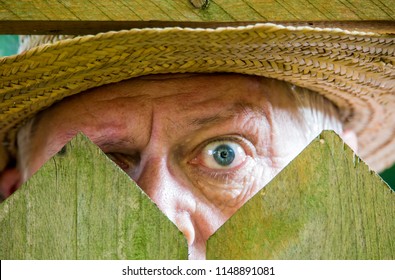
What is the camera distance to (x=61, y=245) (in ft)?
3.69

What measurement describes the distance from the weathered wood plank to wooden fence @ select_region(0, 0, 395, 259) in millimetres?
433

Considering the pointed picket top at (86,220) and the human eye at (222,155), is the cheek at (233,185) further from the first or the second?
the pointed picket top at (86,220)

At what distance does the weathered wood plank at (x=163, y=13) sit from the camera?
1.51 meters

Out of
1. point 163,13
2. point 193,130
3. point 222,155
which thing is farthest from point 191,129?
point 163,13

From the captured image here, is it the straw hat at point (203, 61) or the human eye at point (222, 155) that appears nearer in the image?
the straw hat at point (203, 61)

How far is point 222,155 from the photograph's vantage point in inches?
77.4

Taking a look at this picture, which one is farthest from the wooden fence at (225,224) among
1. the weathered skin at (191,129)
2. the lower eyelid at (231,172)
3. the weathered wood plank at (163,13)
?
the lower eyelid at (231,172)

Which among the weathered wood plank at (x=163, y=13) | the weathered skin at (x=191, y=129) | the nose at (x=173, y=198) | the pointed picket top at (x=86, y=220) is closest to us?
the pointed picket top at (x=86, y=220)

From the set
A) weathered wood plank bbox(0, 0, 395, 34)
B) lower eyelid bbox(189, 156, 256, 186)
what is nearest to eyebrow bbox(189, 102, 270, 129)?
lower eyelid bbox(189, 156, 256, 186)

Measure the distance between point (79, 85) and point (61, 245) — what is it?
0.73 m

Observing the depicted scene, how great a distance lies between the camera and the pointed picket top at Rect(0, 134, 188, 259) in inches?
43.9

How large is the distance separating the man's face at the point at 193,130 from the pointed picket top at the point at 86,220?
0.70 metres

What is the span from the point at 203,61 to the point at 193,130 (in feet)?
0.65
